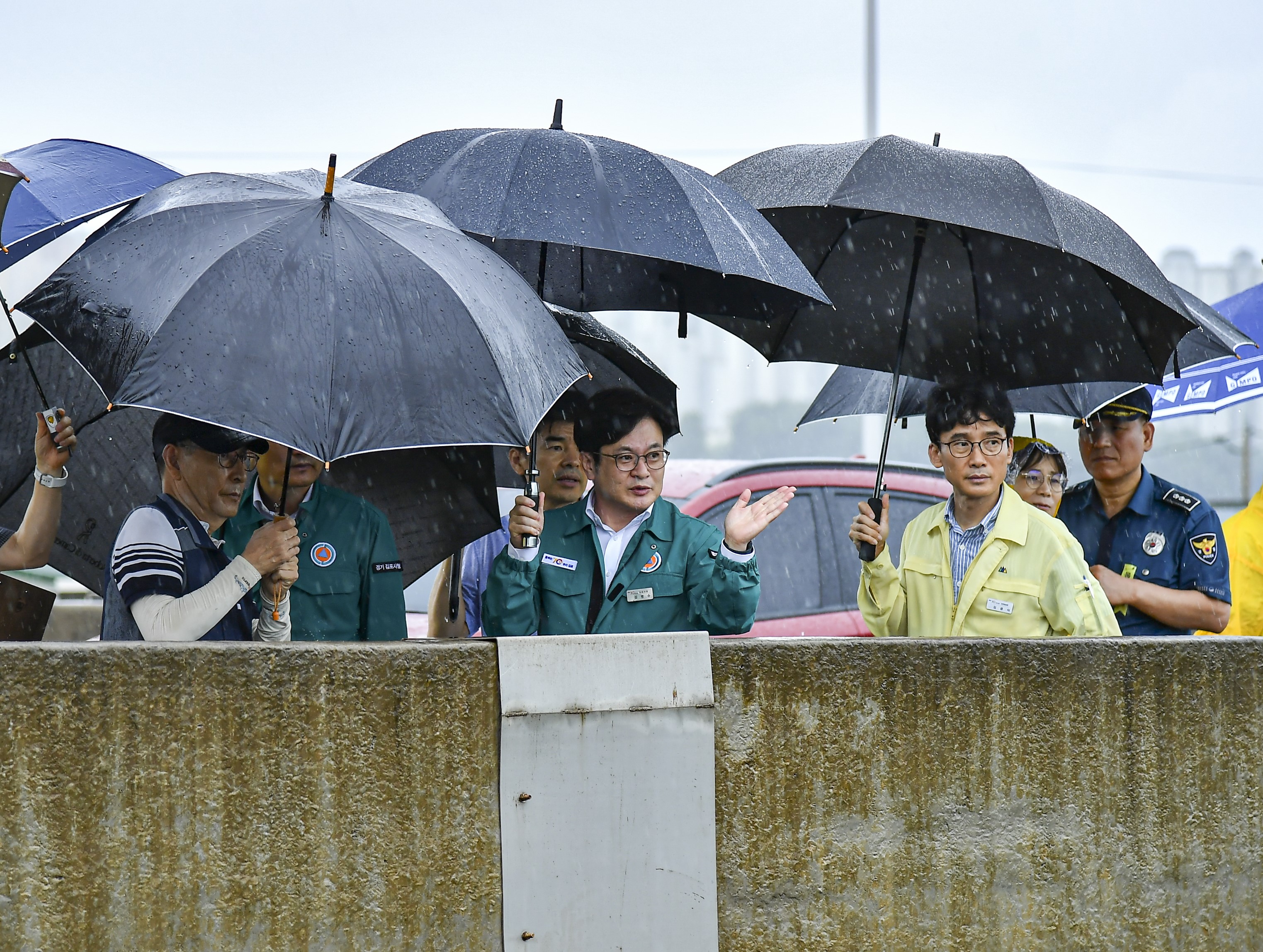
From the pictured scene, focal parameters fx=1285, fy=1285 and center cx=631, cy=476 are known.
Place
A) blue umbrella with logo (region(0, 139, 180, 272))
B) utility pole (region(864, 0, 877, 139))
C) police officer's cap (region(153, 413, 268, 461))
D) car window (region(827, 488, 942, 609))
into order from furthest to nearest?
1. utility pole (region(864, 0, 877, 139))
2. car window (region(827, 488, 942, 609))
3. blue umbrella with logo (region(0, 139, 180, 272))
4. police officer's cap (region(153, 413, 268, 461))

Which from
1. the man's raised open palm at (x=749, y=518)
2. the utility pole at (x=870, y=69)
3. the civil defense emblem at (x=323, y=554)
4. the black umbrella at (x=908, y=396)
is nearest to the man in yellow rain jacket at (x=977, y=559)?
the man's raised open palm at (x=749, y=518)

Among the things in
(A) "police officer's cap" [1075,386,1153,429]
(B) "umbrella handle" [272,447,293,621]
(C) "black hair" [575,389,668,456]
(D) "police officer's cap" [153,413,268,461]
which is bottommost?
(B) "umbrella handle" [272,447,293,621]

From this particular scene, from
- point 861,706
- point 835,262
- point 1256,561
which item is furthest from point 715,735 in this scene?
point 1256,561

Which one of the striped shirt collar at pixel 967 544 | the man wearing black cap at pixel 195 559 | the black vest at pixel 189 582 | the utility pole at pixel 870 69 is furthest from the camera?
the utility pole at pixel 870 69

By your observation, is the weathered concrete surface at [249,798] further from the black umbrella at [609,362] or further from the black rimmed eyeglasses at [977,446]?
the black umbrella at [609,362]

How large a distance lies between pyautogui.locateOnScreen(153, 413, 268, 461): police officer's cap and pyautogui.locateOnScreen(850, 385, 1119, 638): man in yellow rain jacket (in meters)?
1.84

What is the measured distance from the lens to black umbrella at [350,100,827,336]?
3.50 m

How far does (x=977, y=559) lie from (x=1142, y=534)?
3.20 feet

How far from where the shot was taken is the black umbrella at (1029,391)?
488 centimetres

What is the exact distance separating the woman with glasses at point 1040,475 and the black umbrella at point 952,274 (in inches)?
17.5

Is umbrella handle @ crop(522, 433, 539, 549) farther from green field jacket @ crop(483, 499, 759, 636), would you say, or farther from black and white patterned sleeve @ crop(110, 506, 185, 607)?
black and white patterned sleeve @ crop(110, 506, 185, 607)

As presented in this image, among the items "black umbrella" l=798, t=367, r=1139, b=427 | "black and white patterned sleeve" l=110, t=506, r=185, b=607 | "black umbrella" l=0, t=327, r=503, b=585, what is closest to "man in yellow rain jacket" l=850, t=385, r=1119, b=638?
"black umbrella" l=798, t=367, r=1139, b=427

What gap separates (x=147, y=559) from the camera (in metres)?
3.04

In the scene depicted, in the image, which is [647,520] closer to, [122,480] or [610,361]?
[610,361]
